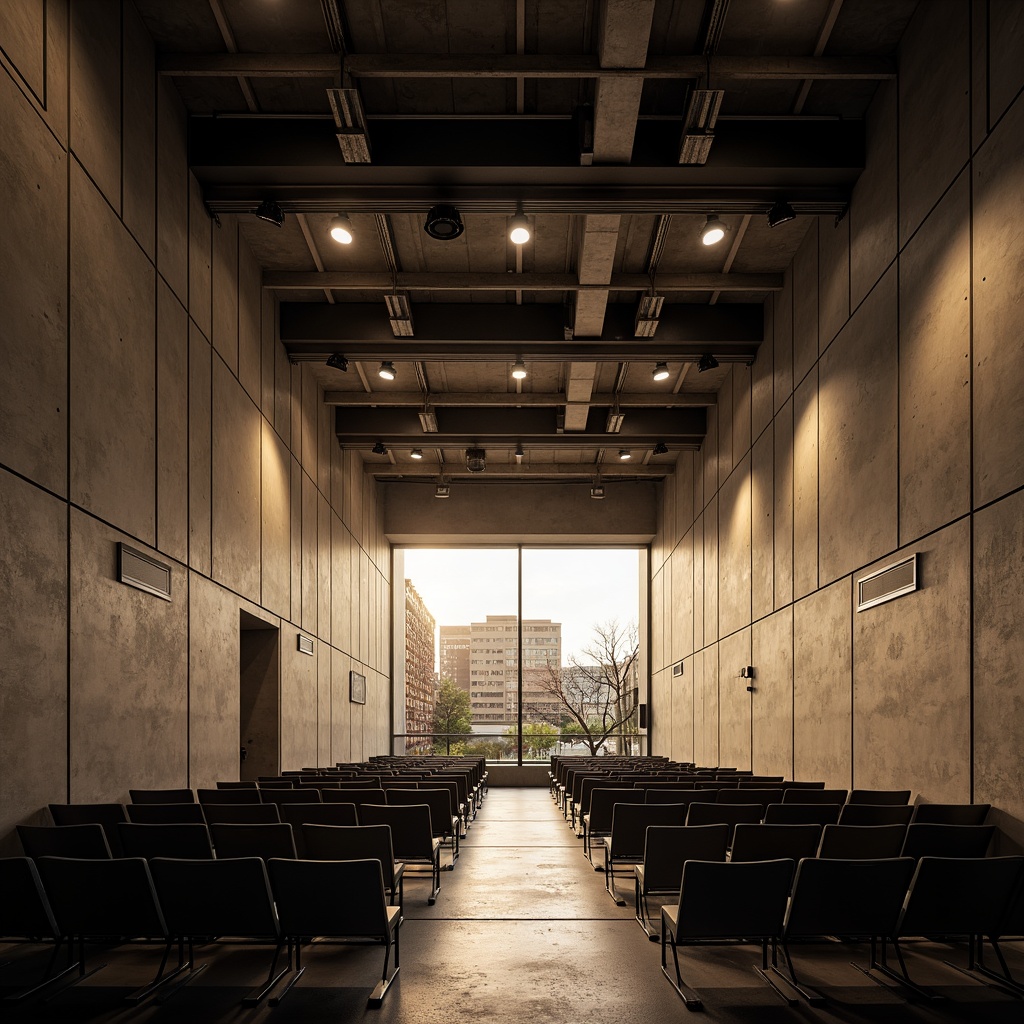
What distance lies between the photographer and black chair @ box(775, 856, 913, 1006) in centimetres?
411

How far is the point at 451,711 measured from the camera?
24188 mm

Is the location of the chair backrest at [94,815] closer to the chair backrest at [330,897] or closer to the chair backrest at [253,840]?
the chair backrest at [253,840]

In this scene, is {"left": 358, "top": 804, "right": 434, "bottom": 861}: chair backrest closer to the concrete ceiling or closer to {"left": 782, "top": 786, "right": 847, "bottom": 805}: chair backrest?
{"left": 782, "top": 786, "right": 847, "bottom": 805}: chair backrest

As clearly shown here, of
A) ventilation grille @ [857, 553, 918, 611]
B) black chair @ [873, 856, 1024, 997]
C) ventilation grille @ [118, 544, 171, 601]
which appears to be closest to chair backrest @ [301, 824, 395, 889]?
black chair @ [873, 856, 1024, 997]

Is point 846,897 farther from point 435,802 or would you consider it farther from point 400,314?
point 400,314

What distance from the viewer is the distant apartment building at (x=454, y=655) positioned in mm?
24328

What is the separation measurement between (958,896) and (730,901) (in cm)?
102

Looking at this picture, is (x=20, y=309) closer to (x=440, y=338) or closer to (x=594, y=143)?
(x=594, y=143)

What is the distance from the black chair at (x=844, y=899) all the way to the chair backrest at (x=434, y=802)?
333 cm

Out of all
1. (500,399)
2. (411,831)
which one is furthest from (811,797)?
(500,399)

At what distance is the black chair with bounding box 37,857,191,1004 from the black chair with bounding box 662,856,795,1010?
7.50 ft

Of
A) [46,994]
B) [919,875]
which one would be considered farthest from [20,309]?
[919,875]

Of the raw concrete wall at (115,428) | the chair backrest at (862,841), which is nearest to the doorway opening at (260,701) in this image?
the raw concrete wall at (115,428)

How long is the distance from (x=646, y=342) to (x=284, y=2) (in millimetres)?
6034
